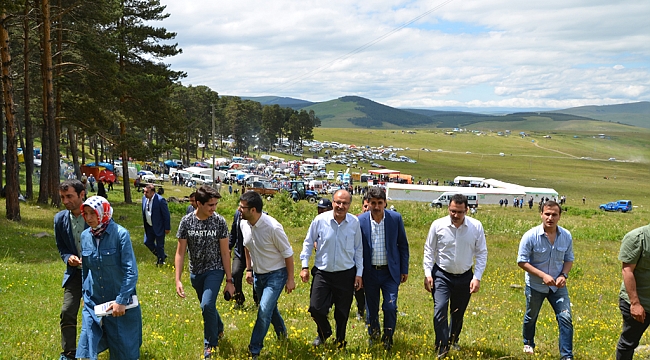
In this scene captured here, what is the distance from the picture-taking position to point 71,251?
5.43 meters

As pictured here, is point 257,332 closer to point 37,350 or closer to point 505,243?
point 37,350

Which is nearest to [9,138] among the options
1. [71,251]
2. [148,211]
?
[148,211]

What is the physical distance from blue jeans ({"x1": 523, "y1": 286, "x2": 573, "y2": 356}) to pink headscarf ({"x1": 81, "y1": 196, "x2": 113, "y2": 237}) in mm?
5306

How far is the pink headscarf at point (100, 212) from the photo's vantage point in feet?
15.3

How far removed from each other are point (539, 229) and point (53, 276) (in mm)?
8936

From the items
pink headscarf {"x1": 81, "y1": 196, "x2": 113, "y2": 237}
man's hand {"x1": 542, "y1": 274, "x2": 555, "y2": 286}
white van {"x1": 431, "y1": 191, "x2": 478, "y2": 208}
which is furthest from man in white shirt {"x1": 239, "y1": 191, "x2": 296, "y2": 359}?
white van {"x1": 431, "y1": 191, "x2": 478, "y2": 208}

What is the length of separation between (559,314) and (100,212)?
5.60m

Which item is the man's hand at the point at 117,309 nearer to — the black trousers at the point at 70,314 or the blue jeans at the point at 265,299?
the black trousers at the point at 70,314

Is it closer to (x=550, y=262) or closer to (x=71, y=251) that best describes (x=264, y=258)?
(x=71, y=251)

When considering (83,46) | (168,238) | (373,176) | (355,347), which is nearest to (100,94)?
(83,46)

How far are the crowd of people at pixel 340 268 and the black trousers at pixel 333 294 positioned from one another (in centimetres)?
1

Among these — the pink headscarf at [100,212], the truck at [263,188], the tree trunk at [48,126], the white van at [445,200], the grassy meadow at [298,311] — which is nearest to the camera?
the pink headscarf at [100,212]

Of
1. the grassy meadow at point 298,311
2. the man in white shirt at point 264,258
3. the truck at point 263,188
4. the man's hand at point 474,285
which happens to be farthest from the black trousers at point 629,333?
the truck at point 263,188

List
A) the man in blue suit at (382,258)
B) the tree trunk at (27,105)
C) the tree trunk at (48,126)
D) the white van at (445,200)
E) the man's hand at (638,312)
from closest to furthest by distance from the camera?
the man's hand at (638,312) < the man in blue suit at (382,258) < the tree trunk at (48,126) < the tree trunk at (27,105) < the white van at (445,200)
